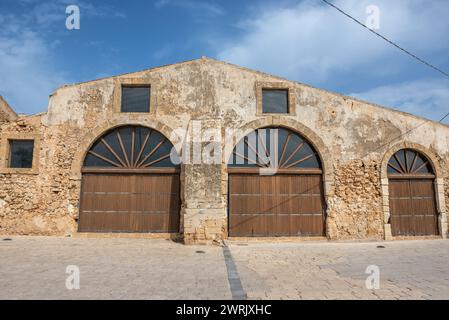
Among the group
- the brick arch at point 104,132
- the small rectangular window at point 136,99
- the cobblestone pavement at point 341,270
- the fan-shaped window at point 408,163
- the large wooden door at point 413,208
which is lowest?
the cobblestone pavement at point 341,270

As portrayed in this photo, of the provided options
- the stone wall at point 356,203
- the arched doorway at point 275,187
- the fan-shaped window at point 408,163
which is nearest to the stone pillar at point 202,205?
the arched doorway at point 275,187

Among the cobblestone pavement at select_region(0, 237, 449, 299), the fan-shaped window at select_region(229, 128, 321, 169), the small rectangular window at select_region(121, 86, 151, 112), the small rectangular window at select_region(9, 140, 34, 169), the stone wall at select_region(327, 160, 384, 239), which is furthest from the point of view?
the small rectangular window at select_region(121, 86, 151, 112)

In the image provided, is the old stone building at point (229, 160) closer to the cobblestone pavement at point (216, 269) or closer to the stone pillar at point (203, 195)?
the stone pillar at point (203, 195)

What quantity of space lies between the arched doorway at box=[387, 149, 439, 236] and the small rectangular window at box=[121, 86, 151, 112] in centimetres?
814

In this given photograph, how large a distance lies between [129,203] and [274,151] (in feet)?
15.8

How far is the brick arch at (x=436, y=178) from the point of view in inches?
392

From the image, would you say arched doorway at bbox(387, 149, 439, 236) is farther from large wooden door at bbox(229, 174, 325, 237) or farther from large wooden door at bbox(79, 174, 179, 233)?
large wooden door at bbox(79, 174, 179, 233)

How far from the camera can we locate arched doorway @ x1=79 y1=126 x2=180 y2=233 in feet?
31.8

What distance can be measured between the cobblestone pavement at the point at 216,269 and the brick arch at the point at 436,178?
51.1 inches

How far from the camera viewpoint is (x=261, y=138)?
10.2 meters

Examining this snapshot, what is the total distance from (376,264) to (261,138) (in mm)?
5141

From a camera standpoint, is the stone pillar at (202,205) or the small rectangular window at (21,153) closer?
the stone pillar at (202,205)

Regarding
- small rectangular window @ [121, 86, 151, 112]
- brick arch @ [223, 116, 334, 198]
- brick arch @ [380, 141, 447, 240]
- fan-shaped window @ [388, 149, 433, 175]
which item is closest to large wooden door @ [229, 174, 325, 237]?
brick arch @ [223, 116, 334, 198]
